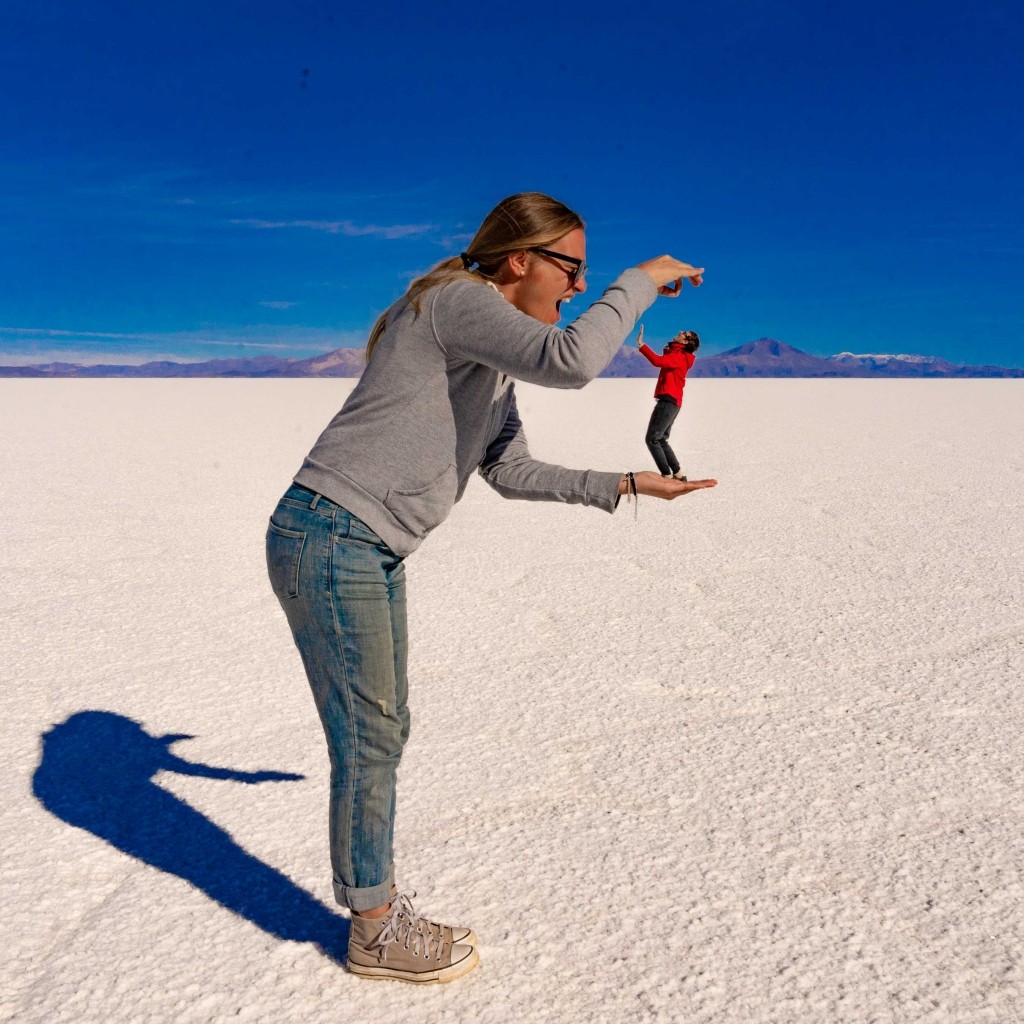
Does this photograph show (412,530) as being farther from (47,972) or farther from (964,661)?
(964,661)

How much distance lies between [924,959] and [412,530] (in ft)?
4.81

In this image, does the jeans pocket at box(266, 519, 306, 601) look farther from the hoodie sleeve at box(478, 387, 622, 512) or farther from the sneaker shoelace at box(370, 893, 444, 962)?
the sneaker shoelace at box(370, 893, 444, 962)

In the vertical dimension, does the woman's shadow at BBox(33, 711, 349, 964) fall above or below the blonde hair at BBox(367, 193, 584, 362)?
below

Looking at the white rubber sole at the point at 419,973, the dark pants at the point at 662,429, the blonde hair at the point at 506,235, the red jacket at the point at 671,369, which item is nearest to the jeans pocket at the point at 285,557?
the blonde hair at the point at 506,235

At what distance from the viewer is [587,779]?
2.84m

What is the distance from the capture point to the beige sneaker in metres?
1.96

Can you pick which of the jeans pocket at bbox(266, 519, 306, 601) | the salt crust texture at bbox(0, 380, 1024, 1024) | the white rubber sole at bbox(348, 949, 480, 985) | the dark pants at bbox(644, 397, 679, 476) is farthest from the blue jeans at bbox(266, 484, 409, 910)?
the dark pants at bbox(644, 397, 679, 476)

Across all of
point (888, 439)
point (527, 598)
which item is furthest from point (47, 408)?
point (527, 598)

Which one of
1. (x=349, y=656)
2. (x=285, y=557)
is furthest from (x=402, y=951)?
(x=285, y=557)

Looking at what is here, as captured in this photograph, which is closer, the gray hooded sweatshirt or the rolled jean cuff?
the gray hooded sweatshirt

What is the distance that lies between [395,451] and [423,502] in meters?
0.12

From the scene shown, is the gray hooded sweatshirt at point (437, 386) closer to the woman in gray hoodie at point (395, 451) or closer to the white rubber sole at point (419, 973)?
the woman in gray hoodie at point (395, 451)

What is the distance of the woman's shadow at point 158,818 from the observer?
224 centimetres

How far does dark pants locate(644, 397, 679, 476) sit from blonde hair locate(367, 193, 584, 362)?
640 cm
